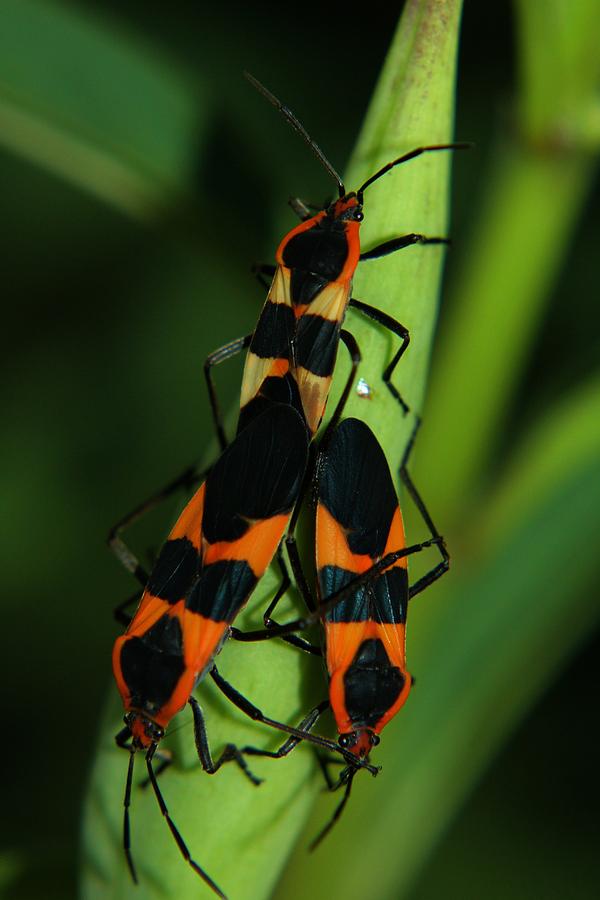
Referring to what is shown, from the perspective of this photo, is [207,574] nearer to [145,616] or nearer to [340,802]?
[145,616]

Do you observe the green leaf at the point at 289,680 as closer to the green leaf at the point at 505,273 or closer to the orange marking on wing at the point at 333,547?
the orange marking on wing at the point at 333,547

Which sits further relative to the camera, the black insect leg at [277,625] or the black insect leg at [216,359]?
the black insect leg at [216,359]

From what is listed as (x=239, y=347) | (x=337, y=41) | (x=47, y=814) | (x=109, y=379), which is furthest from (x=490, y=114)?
(x=47, y=814)

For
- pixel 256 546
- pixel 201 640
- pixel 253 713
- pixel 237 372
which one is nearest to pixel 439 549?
pixel 256 546

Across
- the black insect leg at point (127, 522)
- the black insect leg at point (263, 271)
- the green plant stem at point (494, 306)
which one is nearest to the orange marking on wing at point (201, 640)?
the black insect leg at point (127, 522)

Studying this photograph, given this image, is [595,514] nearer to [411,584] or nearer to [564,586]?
[564,586]

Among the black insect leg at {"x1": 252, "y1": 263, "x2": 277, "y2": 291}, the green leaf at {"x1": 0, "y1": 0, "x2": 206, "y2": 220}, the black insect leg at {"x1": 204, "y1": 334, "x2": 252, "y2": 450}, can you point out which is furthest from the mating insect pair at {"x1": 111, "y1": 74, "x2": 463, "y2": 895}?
the green leaf at {"x1": 0, "y1": 0, "x2": 206, "y2": 220}
